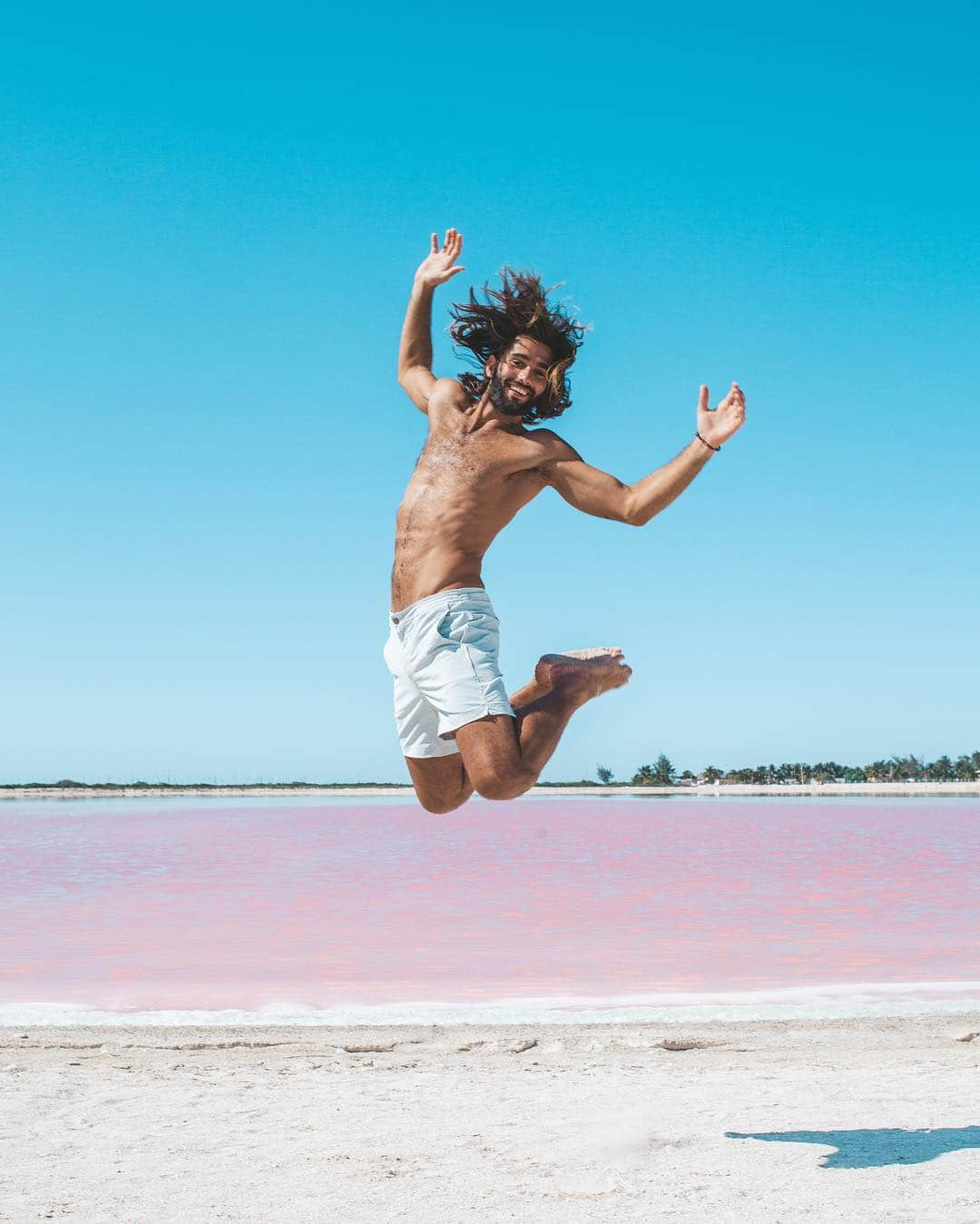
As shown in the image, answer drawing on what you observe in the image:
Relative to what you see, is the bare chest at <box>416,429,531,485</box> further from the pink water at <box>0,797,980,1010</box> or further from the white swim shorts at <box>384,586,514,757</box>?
the pink water at <box>0,797,980,1010</box>

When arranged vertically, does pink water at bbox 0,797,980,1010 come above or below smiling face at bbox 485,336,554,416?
below

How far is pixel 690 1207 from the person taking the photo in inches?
177

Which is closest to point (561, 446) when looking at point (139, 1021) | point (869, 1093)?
point (869, 1093)

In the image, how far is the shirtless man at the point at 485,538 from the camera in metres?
4.57

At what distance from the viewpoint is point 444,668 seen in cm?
470

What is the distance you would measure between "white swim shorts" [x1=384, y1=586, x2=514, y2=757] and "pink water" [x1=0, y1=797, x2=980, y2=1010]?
17.3 ft

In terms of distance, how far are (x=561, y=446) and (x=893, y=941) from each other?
32.9ft

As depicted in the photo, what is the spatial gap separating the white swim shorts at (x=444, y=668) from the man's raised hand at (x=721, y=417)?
3.60 ft

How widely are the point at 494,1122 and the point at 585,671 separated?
2.41 metres

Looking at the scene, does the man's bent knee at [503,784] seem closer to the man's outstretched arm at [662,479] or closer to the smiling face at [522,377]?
the man's outstretched arm at [662,479]

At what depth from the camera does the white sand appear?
15.1 ft

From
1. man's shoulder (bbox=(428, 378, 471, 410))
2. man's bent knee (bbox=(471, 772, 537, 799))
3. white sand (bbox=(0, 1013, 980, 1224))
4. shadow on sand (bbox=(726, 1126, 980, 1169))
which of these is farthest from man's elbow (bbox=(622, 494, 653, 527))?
shadow on sand (bbox=(726, 1126, 980, 1169))

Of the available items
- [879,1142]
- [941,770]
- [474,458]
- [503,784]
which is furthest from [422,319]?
[941,770]

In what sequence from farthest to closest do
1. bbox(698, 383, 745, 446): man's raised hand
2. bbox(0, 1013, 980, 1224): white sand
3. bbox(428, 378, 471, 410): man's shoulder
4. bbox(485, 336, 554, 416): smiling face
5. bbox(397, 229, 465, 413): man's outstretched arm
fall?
bbox(397, 229, 465, 413): man's outstretched arm → bbox(428, 378, 471, 410): man's shoulder → bbox(485, 336, 554, 416): smiling face → bbox(0, 1013, 980, 1224): white sand → bbox(698, 383, 745, 446): man's raised hand
